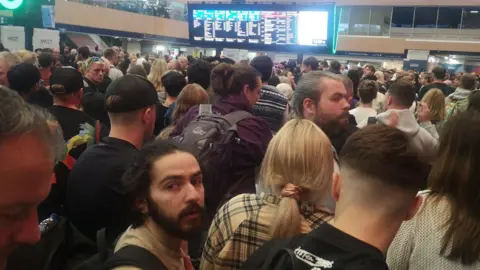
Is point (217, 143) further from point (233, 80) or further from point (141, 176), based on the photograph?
point (141, 176)

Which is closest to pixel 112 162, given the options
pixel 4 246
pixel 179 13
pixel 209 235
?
pixel 209 235

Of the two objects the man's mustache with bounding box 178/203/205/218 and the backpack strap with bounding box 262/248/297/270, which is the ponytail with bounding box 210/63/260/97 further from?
the backpack strap with bounding box 262/248/297/270

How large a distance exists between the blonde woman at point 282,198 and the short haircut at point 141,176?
0.45m

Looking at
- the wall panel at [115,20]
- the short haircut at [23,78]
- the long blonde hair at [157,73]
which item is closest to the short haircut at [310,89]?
the short haircut at [23,78]

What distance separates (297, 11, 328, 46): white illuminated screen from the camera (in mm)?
10617

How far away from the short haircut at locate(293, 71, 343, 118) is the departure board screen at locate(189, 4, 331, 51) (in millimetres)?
7324

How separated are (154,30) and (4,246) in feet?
89.6

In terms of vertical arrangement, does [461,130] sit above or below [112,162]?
above

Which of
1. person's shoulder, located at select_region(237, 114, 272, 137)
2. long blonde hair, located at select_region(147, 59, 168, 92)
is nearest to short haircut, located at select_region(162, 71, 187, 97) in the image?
long blonde hair, located at select_region(147, 59, 168, 92)

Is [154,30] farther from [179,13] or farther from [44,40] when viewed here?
[44,40]

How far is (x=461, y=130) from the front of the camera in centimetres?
199

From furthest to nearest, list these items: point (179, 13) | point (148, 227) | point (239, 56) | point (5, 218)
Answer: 1. point (179, 13)
2. point (239, 56)
3. point (148, 227)
4. point (5, 218)

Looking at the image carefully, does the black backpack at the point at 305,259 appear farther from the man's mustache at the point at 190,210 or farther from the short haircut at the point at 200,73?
the short haircut at the point at 200,73

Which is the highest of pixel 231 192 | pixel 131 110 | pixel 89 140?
pixel 131 110
